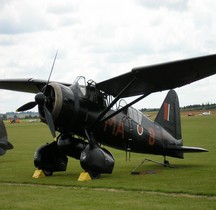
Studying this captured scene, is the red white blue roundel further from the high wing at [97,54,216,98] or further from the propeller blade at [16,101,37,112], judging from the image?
the propeller blade at [16,101,37,112]

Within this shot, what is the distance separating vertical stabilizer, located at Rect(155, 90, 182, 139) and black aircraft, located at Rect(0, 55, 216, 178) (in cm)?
106

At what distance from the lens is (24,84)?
15070mm

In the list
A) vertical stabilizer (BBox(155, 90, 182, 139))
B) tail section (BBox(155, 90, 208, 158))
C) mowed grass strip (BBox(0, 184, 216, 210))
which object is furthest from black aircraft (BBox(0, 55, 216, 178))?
mowed grass strip (BBox(0, 184, 216, 210))

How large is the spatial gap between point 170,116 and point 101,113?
15.2 ft

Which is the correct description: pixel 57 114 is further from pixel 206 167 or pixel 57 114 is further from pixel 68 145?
pixel 206 167

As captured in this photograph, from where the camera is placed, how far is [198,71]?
456 inches

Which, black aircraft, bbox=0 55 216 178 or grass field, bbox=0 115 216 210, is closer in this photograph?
grass field, bbox=0 115 216 210

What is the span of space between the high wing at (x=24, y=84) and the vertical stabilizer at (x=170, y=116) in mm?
4262

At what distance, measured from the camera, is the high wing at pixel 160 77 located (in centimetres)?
1119

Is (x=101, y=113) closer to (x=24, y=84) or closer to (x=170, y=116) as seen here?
(x=24, y=84)

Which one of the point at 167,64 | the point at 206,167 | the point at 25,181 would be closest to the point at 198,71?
the point at 167,64

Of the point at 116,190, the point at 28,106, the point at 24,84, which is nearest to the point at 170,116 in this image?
the point at 24,84

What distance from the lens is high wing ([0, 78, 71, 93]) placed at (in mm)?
14289

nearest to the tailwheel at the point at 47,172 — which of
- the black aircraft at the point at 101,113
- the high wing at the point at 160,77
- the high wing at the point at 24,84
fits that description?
the black aircraft at the point at 101,113
